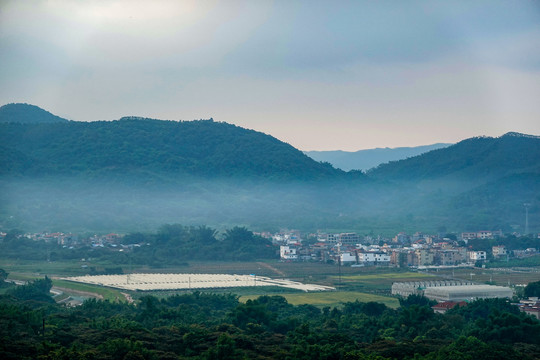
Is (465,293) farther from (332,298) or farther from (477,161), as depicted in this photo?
(477,161)

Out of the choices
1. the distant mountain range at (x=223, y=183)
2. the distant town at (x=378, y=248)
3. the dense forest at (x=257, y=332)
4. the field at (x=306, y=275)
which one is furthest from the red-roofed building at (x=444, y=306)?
the distant mountain range at (x=223, y=183)

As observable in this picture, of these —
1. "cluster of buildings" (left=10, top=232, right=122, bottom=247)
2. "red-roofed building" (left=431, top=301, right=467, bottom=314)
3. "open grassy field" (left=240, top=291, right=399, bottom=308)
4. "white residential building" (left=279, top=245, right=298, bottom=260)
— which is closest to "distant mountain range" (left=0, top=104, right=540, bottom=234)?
"cluster of buildings" (left=10, top=232, right=122, bottom=247)

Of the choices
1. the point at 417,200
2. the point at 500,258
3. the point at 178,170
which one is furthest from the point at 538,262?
the point at 178,170

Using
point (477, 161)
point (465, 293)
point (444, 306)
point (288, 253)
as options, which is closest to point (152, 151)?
point (477, 161)

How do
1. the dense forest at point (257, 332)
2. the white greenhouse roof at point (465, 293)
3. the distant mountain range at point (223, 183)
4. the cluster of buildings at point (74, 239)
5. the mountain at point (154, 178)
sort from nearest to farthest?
the dense forest at point (257, 332), the white greenhouse roof at point (465, 293), the cluster of buildings at point (74, 239), the mountain at point (154, 178), the distant mountain range at point (223, 183)

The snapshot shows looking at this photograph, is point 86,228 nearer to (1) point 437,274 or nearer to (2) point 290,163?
(1) point 437,274

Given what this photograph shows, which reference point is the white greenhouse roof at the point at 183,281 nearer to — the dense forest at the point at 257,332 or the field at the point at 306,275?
the field at the point at 306,275

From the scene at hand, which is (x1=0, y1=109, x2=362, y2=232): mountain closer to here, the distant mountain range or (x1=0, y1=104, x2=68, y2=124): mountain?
the distant mountain range
